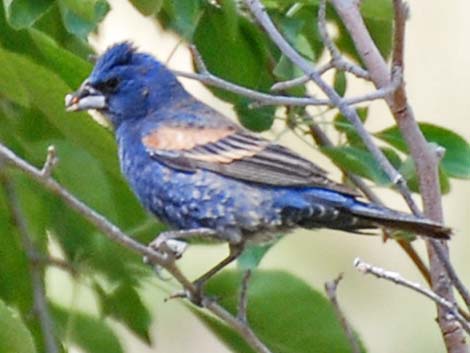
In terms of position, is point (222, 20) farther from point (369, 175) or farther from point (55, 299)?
point (55, 299)

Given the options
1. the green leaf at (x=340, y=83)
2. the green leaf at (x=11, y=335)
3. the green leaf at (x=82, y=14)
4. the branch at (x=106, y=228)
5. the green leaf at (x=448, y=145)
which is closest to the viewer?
the branch at (x=106, y=228)

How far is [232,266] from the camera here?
11.6ft

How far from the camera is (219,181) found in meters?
3.12

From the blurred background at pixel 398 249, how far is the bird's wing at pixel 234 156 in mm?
2084

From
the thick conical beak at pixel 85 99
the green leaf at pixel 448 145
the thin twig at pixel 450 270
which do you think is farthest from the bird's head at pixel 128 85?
the thin twig at pixel 450 270

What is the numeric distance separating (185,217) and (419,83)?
3221mm

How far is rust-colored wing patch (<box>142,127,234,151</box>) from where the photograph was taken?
3.20m

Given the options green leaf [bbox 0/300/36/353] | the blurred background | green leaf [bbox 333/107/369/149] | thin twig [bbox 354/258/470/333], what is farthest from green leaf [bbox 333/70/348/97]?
Answer: the blurred background

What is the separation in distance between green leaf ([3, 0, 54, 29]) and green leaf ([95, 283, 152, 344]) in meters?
0.65

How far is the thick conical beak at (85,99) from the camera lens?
2881 mm

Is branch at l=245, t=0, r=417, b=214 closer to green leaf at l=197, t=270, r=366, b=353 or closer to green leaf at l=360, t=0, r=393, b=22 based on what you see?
green leaf at l=360, t=0, r=393, b=22

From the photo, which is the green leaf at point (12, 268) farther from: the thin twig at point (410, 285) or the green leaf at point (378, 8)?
the thin twig at point (410, 285)

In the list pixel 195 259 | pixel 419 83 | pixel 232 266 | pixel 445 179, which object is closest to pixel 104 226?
pixel 445 179

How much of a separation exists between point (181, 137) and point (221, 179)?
17 centimetres
